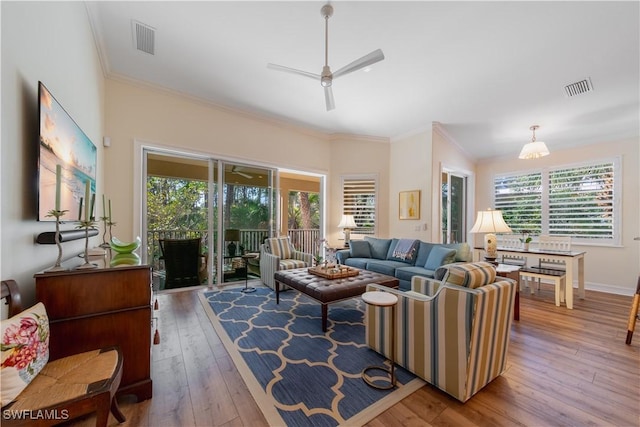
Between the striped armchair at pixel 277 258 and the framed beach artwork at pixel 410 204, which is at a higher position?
the framed beach artwork at pixel 410 204

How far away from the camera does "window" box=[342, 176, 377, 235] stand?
18.8 ft

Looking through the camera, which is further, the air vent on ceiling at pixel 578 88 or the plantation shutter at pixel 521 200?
the plantation shutter at pixel 521 200

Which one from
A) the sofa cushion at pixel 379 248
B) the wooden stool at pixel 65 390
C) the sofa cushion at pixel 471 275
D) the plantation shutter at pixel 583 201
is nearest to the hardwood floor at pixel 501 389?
the wooden stool at pixel 65 390

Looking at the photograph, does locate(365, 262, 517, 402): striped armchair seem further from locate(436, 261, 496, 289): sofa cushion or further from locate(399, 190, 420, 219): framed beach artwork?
locate(399, 190, 420, 219): framed beach artwork

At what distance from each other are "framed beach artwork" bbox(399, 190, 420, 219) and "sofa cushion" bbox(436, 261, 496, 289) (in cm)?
323

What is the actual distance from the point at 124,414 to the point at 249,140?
4.15 metres

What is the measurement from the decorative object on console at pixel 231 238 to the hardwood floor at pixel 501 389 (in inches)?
70.8

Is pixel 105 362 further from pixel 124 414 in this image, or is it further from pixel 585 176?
pixel 585 176

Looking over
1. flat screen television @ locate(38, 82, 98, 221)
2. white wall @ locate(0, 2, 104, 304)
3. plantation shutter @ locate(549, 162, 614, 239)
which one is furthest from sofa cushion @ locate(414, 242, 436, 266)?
white wall @ locate(0, 2, 104, 304)

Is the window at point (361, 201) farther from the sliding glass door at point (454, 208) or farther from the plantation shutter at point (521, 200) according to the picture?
the plantation shutter at point (521, 200)

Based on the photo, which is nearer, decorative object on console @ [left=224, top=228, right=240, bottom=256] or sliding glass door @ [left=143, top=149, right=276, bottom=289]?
sliding glass door @ [left=143, top=149, right=276, bottom=289]

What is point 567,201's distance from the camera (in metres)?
4.87

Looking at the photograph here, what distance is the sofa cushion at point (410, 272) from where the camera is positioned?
3637 millimetres

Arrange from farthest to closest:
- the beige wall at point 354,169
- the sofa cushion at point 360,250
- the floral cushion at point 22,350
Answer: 1. the beige wall at point 354,169
2. the sofa cushion at point 360,250
3. the floral cushion at point 22,350
